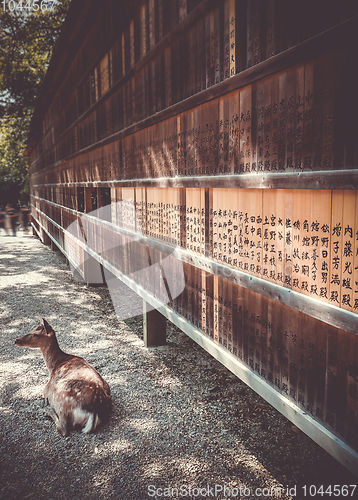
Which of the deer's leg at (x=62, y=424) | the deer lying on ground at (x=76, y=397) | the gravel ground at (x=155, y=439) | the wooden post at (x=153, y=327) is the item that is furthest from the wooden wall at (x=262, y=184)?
the deer's leg at (x=62, y=424)

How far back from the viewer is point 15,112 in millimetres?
22406

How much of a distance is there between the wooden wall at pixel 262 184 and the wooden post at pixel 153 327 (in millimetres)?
677

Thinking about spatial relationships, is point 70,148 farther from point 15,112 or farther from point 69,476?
point 15,112

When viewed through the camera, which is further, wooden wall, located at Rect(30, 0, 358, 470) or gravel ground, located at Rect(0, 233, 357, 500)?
gravel ground, located at Rect(0, 233, 357, 500)

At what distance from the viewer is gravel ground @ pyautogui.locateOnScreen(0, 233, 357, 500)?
2910 millimetres

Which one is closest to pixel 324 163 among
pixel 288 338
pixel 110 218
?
pixel 288 338

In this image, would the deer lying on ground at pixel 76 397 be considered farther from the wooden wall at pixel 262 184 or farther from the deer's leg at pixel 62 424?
the wooden wall at pixel 262 184

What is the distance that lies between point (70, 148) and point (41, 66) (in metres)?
13.5

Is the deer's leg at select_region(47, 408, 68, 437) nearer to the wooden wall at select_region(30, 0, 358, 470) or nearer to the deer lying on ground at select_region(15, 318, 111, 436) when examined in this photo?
the deer lying on ground at select_region(15, 318, 111, 436)

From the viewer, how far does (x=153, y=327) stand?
5539 mm

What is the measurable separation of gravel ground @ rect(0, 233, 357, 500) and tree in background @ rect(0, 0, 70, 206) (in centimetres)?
1064

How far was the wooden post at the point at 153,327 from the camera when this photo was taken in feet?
18.0

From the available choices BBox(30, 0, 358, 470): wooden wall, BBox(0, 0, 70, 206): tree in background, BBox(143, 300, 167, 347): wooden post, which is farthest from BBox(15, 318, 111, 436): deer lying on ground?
BBox(0, 0, 70, 206): tree in background

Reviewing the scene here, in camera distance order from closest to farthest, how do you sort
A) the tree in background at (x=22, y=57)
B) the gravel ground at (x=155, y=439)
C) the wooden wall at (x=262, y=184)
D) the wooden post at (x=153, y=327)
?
the wooden wall at (x=262, y=184) → the gravel ground at (x=155, y=439) → the wooden post at (x=153, y=327) → the tree in background at (x=22, y=57)
